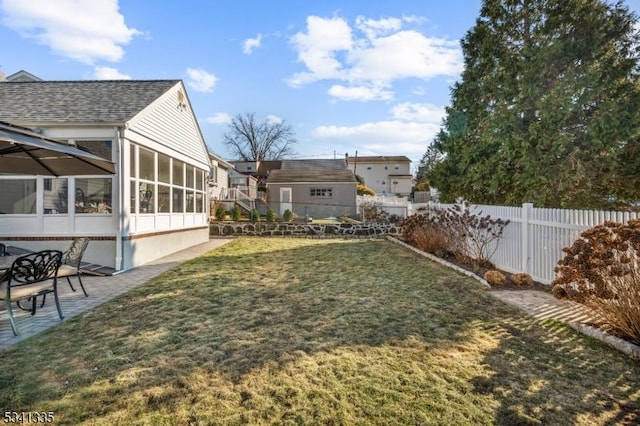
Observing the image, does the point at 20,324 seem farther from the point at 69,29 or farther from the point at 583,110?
the point at 583,110

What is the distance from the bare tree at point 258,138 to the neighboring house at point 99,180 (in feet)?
130

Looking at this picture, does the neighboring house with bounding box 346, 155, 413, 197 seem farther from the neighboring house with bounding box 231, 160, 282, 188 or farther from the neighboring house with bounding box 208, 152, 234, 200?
the neighboring house with bounding box 208, 152, 234, 200

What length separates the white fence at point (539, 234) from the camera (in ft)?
16.0

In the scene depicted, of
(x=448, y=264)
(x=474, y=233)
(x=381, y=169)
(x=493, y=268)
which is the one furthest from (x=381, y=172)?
(x=493, y=268)

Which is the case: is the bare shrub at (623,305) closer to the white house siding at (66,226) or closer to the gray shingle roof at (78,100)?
the white house siding at (66,226)

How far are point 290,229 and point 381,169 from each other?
33.8 m

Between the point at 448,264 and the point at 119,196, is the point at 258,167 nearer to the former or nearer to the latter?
the point at 119,196

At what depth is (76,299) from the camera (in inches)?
212

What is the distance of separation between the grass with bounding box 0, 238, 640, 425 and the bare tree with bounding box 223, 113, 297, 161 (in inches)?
1790

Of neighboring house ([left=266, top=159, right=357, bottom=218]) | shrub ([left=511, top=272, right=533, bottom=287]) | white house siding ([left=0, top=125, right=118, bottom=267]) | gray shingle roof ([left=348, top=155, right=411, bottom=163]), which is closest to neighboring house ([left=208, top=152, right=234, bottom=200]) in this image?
neighboring house ([left=266, top=159, right=357, bottom=218])

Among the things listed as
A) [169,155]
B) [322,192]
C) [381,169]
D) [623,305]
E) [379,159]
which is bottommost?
[623,305]

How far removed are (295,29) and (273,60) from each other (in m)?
3.61

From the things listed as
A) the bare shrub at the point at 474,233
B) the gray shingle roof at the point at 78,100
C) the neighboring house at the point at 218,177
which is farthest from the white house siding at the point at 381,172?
the bare shrub at the point at 474,233

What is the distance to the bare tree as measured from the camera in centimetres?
4891
